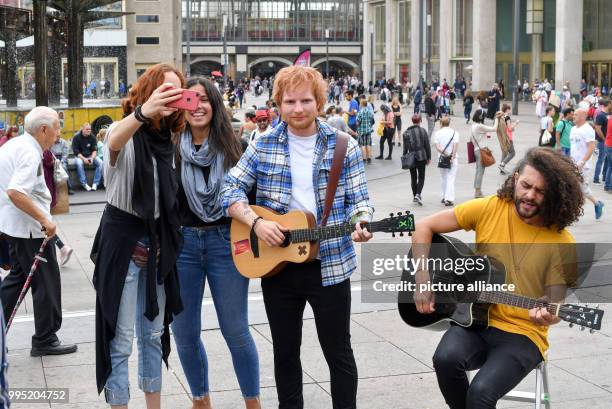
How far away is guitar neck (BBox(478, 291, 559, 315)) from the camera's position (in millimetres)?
4195

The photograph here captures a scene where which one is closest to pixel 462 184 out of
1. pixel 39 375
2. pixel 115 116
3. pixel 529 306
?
pixel 115 116

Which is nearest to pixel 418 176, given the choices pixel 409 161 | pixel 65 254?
pixel 409 161

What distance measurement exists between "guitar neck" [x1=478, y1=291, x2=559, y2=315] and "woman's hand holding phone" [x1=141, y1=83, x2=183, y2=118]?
68.6 inches

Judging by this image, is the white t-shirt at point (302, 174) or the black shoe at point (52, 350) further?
the black shoe at point (52, 350)

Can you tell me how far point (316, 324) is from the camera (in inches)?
187

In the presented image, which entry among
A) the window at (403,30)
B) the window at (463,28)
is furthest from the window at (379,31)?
the window at (463,28)

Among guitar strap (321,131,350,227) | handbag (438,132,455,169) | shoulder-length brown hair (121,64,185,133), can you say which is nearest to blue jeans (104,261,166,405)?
shoulder-length brown hair (121,64,185,133)

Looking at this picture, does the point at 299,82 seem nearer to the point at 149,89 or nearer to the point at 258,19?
the point at 149,89

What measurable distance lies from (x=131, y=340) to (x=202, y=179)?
0.97 meters

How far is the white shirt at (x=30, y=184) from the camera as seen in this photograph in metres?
6.58

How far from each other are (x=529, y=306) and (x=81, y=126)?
1958cm

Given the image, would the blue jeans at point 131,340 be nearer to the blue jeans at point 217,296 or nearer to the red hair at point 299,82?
the blue jeans at point 217,296

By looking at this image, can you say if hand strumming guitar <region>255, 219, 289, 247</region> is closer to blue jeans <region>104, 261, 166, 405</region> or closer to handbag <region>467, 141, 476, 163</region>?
blue jeans <region>104, 261, 166, 405</region>

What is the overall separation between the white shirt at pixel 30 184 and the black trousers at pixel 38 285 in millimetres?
92
